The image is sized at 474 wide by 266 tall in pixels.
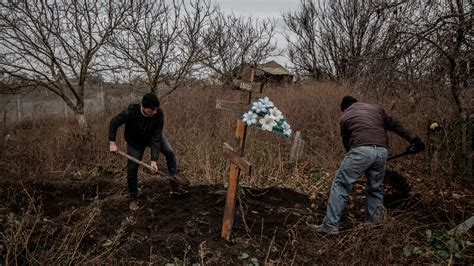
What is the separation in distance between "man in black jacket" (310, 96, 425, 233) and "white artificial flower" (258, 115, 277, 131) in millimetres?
1050

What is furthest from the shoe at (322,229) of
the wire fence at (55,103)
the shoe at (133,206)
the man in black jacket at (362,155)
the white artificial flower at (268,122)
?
the wire fence at (55,103)

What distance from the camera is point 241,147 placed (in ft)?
12.1

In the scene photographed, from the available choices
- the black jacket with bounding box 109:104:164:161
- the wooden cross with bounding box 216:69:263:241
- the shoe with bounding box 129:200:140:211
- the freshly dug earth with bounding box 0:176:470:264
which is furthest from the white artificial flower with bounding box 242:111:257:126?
the shoe with bounding box 129:200:140:211

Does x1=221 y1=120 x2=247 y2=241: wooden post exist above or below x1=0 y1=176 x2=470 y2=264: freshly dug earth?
above

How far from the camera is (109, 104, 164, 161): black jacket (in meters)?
4.73

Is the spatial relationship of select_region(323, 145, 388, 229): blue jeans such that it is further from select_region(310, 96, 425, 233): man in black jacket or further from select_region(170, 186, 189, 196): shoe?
select_region(170, 186, 189, 196): shoe

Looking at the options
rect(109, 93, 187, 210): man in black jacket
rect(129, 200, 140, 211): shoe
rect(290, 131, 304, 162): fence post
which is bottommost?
rect(129, 200, 140, 211): shoe

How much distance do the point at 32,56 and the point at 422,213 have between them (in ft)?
26.1

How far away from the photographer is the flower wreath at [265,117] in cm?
357

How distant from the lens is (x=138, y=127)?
4.77 m

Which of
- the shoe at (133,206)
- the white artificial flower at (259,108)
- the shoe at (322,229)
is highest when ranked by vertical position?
the white artificial flower at (259,108)

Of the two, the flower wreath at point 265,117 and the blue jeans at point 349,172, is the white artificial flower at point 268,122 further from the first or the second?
the blue jeans at point 349,172

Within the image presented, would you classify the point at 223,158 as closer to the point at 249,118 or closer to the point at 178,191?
the point at 178,191

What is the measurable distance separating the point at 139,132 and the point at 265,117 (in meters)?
1.96
